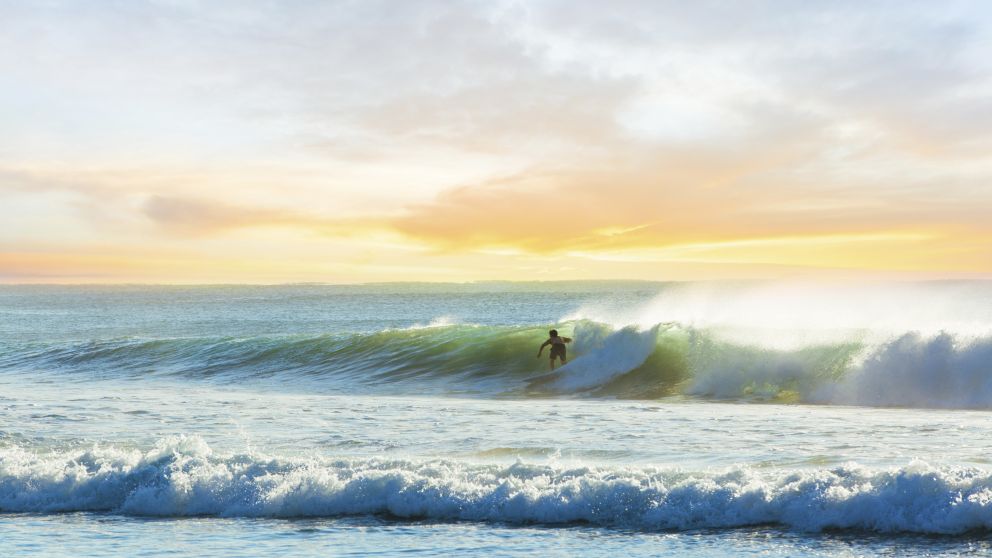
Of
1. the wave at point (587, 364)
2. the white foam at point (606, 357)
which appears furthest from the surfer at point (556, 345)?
the wave at point (587, 364)

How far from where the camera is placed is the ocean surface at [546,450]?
29.0 feet

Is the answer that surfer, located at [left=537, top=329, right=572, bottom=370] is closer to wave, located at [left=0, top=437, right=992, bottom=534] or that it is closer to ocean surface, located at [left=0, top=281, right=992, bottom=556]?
ocean surface, located at [left=0, top=281, right=992, bottom=556]

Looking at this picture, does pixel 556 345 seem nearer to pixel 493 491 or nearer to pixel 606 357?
pixel 606 357

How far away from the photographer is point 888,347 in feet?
64.9

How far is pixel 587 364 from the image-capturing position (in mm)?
23484

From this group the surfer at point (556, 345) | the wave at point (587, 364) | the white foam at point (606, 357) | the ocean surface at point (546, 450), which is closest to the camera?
the ocean surface at point (546, 450)

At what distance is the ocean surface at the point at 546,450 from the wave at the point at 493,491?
24 millimetres

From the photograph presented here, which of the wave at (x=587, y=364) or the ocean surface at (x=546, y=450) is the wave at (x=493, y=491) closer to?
the ocean surface at (x=546, y=450)

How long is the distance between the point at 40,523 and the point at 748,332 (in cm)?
1688

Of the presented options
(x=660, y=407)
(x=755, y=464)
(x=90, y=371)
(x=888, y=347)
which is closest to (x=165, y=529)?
(x=755, y=464)

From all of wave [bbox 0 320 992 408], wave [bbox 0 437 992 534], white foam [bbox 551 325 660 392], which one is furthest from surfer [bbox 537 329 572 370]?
wave [bbox 0 437 992 534]

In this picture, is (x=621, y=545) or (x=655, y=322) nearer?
(x=621, y=545)

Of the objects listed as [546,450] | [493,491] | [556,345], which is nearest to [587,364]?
[556,345]

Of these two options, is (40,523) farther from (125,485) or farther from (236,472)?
(236,472)
